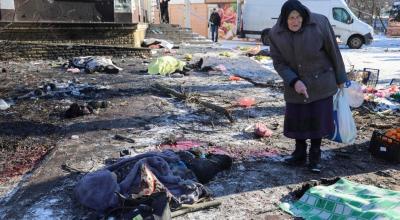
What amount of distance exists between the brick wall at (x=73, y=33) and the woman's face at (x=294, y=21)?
38.4ft

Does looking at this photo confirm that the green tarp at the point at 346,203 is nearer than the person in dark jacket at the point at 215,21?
Yes

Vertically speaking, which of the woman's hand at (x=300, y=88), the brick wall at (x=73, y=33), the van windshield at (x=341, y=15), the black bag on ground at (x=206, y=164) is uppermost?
the van windshield at (x=341, y=15)

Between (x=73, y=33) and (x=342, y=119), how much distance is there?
1195 cm

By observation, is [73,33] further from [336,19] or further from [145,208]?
[336,19]

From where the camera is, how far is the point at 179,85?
938 centimetres

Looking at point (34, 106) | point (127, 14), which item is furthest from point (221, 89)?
point (127, 14)

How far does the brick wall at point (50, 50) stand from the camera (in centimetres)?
1368

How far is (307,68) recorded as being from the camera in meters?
4.18

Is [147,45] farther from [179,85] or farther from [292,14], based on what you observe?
[292,14]

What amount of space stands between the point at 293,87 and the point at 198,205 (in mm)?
1523

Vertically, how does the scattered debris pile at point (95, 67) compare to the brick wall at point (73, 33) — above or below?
below

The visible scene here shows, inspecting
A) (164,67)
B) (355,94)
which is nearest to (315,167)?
(355,94)

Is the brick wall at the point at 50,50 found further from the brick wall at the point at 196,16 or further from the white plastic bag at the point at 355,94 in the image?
the brick wall at the point at 196,16

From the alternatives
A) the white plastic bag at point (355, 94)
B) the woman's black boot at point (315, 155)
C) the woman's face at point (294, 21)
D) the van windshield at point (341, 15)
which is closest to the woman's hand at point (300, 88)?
the woman's face at point (294, 21)
